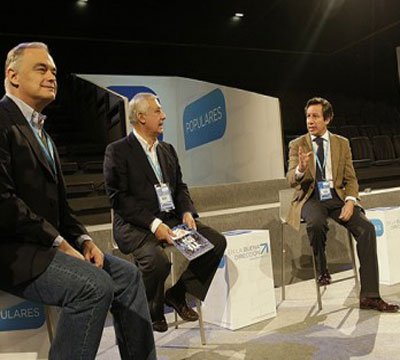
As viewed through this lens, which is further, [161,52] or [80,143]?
[161,52]

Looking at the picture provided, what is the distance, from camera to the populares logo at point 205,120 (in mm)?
6367

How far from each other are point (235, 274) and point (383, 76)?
8.33 metres

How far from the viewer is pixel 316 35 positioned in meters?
8.82

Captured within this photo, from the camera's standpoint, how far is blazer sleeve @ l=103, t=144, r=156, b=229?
2.15 meters

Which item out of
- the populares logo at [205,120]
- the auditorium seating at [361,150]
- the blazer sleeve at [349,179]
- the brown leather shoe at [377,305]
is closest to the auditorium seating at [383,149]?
the auditorium seating at [361,150]

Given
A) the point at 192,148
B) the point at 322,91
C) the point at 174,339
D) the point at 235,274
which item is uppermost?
the point at 322,91

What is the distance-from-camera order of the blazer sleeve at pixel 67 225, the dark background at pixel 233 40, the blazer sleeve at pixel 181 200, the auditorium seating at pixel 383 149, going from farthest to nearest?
the dark background at pixel 233 40, the auditorium seating at pixel 383 149, the blazer sleeve at pixel 181 200, the blazer sleeve at pixel 67 225

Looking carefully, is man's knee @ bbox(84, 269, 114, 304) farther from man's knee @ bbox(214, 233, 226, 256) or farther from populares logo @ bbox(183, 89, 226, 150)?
populares logo @ bbox(183, 89, 226, 150)

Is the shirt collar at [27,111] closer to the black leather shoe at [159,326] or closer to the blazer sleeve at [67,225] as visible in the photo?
the blazer sleeve at [67,225]

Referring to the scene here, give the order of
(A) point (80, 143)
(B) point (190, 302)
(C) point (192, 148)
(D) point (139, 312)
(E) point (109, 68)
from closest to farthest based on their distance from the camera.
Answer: (D) point (139, 312), (B) point (190, 302), (A) point (80, 143), (C) point (192, 148), (E) point (109, 68)

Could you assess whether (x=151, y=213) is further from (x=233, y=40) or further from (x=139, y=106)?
(x=233, y=40)

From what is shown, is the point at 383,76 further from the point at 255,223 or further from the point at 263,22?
the point at 255,223

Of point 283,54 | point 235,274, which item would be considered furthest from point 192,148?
point 235,274

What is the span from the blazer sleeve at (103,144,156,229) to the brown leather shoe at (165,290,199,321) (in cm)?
39
